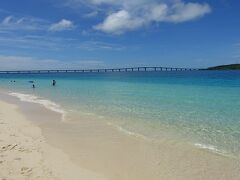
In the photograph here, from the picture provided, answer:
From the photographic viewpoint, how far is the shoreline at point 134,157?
20.0 feet

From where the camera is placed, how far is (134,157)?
7172 mm

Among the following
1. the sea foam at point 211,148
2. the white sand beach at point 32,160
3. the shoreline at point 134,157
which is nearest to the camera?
the white sand beach at point 32,160

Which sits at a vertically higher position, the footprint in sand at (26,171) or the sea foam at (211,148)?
the footprint in sand at (26,171)

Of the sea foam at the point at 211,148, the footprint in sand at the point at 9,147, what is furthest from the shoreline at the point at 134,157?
the footprint in sand at the point at 9,147

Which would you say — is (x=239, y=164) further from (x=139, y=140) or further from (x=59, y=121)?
(x=59, y=121)

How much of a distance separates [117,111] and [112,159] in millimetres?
7220

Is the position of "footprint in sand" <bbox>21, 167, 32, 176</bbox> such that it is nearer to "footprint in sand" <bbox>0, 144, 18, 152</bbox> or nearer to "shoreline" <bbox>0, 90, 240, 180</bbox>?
"shoreline" <bbox>0, 90, 240, 180</bbox>

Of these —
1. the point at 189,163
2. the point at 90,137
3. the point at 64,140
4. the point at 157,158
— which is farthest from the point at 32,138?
the point at 189,163

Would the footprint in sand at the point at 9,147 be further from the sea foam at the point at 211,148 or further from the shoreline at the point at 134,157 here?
the sea foam at the point at 211,148

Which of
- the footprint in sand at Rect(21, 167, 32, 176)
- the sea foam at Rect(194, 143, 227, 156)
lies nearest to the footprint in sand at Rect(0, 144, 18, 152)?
the footprint in sand at Rect(21, 167, 32, 176)

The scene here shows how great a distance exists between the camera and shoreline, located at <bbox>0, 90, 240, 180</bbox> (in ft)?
20.0

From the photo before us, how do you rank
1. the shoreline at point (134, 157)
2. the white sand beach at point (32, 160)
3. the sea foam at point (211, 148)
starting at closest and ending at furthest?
the white sand beach at point (32, 160)
the shoreline at point (134, 157)
the sea foam at point (211, 148)

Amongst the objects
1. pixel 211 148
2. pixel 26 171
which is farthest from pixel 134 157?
pixel 26 171

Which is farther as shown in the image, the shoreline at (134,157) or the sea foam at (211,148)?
the sea foam at (211,148)
